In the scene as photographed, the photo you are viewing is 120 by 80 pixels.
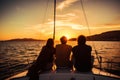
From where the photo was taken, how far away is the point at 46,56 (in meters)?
6.15

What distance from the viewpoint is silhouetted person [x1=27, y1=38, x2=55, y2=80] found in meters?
5.49

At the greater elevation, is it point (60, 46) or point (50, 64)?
point (60, 46)

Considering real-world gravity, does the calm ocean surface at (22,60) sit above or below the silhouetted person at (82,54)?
below

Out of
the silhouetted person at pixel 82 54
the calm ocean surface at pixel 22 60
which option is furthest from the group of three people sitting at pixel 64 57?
the calm ocean surface at pixel 22 60

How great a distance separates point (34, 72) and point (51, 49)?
112cm

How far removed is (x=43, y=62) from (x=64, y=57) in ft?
2.82

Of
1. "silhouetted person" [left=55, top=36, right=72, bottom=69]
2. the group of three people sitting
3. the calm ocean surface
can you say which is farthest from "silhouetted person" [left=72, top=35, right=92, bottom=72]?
the calm ocean surface

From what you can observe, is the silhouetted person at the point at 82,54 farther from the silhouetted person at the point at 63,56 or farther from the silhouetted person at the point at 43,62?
the silhouetted person at the point at 43,62

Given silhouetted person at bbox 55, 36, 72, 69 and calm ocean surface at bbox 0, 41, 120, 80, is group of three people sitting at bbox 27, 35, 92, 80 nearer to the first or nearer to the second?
silhouetted person at bbox 55, 36, 72, 69

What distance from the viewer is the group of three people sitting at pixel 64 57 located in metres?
5.94

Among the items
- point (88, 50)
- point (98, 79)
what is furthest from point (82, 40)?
point (98, 79)

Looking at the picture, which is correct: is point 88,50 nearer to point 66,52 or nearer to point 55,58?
point 66,52

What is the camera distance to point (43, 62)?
5.95 metres

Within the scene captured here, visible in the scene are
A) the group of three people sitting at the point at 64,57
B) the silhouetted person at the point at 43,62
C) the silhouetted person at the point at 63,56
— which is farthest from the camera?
the silhouetted person at the point at 63,56
